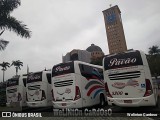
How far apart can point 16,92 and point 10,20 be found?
7.26 m

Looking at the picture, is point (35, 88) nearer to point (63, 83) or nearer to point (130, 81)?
point (63, 83)

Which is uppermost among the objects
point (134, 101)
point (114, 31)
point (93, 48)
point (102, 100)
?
point (114, 31)

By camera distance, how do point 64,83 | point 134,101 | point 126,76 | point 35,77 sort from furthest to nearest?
1. point 35,77
2. point 64,83
3. point 126,76
4. point 134,101

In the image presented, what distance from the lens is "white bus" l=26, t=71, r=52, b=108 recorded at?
13.6m

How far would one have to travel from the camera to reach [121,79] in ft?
31.9

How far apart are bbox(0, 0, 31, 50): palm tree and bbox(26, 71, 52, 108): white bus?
5.91 m

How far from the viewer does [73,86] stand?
11062mm

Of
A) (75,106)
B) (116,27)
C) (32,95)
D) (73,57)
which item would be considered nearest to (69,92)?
(75,106)

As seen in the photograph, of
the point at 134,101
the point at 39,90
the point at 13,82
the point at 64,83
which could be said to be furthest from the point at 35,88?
the point at 134,101

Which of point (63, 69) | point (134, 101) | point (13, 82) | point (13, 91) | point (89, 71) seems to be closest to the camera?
point (134, 101)

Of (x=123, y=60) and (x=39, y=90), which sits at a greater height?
(x=123, y=60)

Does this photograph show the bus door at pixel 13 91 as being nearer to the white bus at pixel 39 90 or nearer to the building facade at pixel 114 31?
the white bus at pixel 39 90

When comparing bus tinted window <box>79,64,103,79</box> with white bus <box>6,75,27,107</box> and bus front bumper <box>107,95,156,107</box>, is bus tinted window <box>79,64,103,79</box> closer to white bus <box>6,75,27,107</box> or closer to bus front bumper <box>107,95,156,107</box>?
bus front bumper <box>107,95,156,107</box>

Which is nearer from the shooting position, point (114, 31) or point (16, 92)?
point (16, 92)
